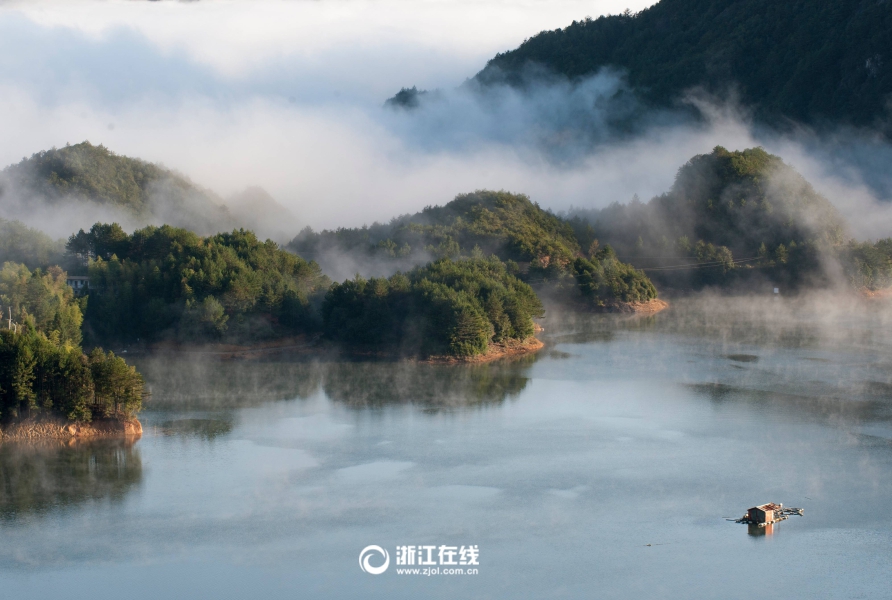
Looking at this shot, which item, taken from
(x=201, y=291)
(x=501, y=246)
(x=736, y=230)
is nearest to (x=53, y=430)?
(x=201, y=291)

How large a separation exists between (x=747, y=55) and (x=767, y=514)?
70136 mm

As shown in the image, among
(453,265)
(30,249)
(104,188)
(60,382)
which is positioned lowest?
(60,382)

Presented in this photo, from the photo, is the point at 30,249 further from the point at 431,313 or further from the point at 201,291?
the point at 431,313

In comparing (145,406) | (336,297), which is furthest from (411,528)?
(336,297)

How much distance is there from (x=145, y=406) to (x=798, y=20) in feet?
214

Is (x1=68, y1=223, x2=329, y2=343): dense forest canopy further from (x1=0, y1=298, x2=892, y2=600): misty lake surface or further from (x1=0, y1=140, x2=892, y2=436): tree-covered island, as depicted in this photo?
(x1=0, y1=298, x2=892, y2=600): misty lake surface

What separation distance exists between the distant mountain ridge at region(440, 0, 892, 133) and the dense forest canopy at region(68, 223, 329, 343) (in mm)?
47315

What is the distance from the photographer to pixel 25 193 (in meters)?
62.8

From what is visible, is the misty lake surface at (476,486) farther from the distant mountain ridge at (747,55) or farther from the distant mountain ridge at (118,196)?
the distant mountain ridge at (747,55)

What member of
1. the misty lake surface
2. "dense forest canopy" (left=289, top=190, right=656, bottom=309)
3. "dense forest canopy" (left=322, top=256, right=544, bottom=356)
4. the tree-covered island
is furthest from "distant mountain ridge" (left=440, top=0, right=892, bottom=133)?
the misty lake surface

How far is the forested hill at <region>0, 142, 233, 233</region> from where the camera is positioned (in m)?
62.6

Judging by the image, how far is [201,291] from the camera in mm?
34844

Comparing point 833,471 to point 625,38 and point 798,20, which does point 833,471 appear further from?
point 625,38

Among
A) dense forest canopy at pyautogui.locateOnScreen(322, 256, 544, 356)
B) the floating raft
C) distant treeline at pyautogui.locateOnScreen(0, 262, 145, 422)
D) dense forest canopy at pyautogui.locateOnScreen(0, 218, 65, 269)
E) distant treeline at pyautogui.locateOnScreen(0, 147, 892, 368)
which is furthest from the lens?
dense forest canopy at pyautogui.locateOnScreen(0, 218, 65, 269)
